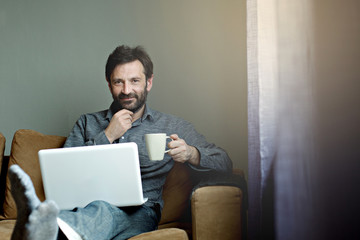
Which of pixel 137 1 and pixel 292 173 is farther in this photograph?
pixel 137 1

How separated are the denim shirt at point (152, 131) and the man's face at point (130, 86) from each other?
0.06 meters

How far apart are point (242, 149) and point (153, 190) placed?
0.52m

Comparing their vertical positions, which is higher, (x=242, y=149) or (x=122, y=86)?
(x=122, y=86)

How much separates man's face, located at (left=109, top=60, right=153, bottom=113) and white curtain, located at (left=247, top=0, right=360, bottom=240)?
82cm

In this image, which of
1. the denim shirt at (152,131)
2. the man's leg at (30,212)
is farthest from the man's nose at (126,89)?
the man's leg at (30,212)

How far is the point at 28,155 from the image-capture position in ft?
5.26

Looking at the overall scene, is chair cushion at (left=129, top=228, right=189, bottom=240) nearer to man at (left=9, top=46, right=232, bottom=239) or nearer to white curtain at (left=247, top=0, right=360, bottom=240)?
man at (left=9, top=46, right=232, bottom=239)

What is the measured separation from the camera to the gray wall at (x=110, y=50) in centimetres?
181

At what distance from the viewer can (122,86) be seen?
5.86 ft

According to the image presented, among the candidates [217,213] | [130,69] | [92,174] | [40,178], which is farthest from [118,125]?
[217,213]

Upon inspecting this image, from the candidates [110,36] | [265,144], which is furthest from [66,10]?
[265,144]

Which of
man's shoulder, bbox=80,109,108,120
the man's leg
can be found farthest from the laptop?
man's shoulder, bbox=80,109,108,120

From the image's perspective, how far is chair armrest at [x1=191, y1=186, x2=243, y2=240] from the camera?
1200mm

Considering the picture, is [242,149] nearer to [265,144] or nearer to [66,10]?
[265,144]
